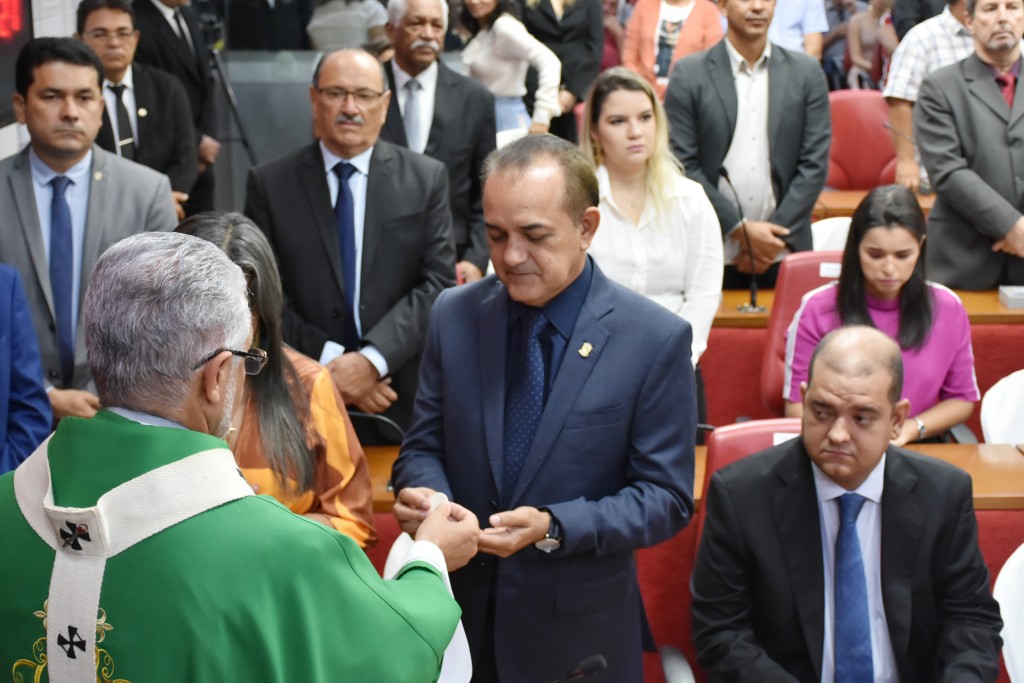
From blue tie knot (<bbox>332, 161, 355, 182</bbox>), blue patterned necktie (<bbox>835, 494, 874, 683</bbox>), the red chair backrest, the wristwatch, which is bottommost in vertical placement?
blue patterned necktie (<bbox>835, 494, 874, 683</bbox>)

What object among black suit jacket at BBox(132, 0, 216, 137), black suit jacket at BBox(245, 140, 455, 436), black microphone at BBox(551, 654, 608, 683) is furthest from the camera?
black suit jacket at BBox(132, 0, 216, 137)

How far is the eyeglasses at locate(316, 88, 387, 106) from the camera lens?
360cm

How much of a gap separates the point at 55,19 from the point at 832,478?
382cm

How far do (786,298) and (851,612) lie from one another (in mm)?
1724

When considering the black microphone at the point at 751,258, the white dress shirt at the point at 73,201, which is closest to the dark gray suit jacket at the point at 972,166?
the black microphone at the point at 751,258

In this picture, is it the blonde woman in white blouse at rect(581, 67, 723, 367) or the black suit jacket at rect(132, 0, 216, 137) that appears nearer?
the blonde woman in white blouse at rect(581, 67, 723, 367)

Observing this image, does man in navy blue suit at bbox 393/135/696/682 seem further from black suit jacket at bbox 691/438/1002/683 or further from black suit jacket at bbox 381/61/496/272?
black suit jacket at bbox 381/61/496/272

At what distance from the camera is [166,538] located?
163cm

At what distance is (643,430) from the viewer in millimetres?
2361

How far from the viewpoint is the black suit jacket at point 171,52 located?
5.57m

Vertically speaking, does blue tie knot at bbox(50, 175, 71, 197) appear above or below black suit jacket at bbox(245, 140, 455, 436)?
above

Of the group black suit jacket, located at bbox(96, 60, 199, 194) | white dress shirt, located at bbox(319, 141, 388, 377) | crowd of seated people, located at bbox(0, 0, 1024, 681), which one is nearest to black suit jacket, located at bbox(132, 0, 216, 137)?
crowd of seated people, located at bbox(0, 0, 1024, 681)

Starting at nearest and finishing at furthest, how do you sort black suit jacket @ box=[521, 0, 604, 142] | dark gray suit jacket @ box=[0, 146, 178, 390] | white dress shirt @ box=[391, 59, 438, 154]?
dark gray suit jacket @ box=[0, 146, 178, 390] < white dress shirt @ box=[391, 59, 438, 154] < black suit jacket @ box=[521, 0, 604, 142]

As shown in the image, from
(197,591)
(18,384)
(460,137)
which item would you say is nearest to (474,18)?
(460,137)
